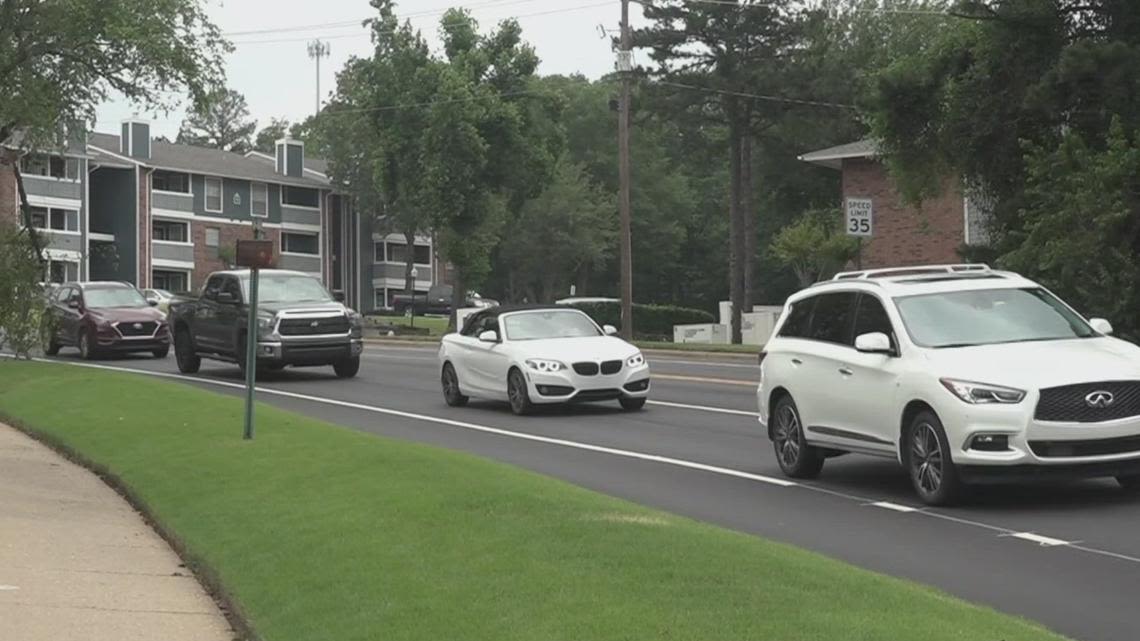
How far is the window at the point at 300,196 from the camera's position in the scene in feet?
294

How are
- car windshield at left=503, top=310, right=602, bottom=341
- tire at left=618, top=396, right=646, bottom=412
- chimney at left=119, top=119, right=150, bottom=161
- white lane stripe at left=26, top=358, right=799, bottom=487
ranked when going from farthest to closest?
chimney at left=119, top=119, right=150, bottom=161, car windshield at left=503, top=310, right=602, bottom=341, tire at left=618, top=396, right=646, bottom=412, white lane stripe at left=26, top=358, right=799, bottom=487

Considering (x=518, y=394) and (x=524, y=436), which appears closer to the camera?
(x=524, y=436)

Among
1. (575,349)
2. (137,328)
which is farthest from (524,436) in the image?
(137,328)

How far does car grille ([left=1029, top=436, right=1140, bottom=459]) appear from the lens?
1120 cm

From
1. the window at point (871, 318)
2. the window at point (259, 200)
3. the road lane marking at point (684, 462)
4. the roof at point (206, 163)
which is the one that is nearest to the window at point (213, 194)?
the roof at point (206, 163)

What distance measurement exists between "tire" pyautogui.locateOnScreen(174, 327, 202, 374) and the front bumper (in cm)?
1112

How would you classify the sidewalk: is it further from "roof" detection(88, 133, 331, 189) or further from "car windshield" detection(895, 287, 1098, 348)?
"roof" detection(88, 133, 331, 189)

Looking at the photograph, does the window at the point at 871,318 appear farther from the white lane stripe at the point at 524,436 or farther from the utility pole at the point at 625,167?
the utility pole at the point at 625,167

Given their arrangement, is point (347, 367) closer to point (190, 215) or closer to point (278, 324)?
point (278, 324)

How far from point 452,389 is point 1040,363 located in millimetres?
12296

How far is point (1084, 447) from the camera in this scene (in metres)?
11.3

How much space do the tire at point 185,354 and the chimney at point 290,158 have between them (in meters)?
60.5

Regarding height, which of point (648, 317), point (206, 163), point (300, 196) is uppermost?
point (206, 163)

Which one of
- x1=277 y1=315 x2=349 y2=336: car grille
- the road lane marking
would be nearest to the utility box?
x1=277 y1=315 x2=349 y2=336: car grille
